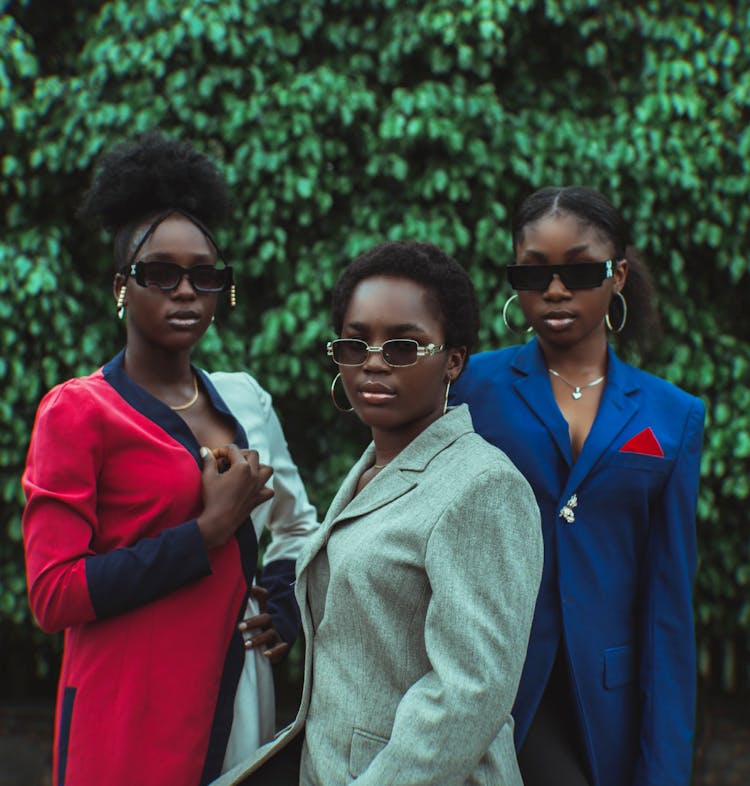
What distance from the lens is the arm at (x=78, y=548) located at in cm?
215

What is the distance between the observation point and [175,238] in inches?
96.3

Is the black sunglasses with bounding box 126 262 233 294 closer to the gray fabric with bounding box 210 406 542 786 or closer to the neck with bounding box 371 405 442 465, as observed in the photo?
the neck with bounding box 371 405 442 465

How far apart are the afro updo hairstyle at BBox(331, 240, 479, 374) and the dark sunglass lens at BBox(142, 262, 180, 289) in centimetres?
53

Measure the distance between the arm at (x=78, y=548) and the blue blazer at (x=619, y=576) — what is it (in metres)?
0.88

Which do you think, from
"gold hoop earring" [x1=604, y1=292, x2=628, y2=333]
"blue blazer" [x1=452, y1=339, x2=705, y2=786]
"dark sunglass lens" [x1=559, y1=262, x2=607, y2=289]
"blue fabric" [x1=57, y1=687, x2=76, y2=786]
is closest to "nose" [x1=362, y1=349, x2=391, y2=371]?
"blue blazer" [x1=452, y1=339, x2=705, y2=786]

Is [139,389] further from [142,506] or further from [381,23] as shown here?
[381,23]

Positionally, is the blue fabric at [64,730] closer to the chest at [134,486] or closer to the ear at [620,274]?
the chest at [134,486]

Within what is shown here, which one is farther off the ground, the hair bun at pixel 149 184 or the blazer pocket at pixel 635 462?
the hair bun at pixel 149 184

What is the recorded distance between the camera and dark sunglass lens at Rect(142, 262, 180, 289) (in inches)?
94.5

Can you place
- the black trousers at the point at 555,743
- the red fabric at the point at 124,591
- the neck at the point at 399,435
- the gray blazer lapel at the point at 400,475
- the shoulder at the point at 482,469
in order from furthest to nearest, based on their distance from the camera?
the black trousers at the point at 555,743
the red fabric at the point at 124,591
the neck at the point at 399,435
the gray blazer lapel at the point at 400,475
the shoulder at the point at 482,469

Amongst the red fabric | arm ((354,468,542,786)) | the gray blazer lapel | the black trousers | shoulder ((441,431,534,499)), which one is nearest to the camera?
arm ((354,468,542,786))

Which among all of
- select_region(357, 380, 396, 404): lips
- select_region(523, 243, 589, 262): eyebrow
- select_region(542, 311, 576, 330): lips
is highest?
select_region(523, 243, 589, 262): eyebrow

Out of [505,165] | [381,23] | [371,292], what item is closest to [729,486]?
[505,165]

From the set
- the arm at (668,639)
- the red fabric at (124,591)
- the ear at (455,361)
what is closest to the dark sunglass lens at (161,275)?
the red fabric at (124,591)
